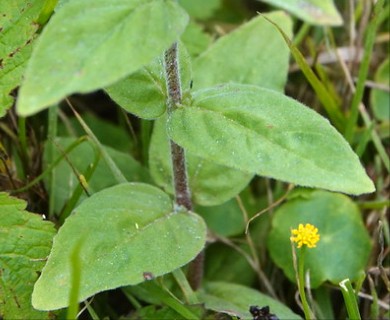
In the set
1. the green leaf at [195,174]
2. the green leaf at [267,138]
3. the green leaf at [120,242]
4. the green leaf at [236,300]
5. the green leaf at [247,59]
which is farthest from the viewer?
the green leaf at [247,59]

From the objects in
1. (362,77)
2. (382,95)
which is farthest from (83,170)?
(382,95)

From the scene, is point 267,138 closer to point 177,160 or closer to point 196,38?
point 177,160

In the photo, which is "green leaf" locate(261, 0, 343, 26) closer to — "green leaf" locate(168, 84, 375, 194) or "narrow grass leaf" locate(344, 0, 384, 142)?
"green leaf" locate(168, 84, 375, 194)

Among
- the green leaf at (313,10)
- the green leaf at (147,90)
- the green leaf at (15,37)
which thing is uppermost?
the green leaf at (313,10)

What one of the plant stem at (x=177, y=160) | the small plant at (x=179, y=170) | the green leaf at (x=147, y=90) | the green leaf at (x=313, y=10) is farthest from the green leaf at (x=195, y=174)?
the green leaf at (x=313, y=10)

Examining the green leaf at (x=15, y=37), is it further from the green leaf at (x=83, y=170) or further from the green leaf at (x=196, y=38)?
the green leaf at (x=196, y=38)

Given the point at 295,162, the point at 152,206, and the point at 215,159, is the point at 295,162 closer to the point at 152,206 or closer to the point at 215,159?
the point at 215,159

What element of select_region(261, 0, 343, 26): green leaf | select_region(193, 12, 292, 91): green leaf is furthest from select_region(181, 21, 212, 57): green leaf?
select_region(261, 0, 343, 26): green leaf
